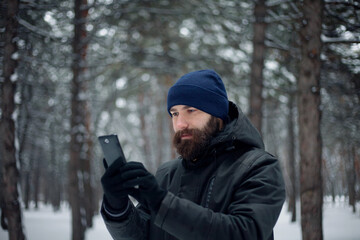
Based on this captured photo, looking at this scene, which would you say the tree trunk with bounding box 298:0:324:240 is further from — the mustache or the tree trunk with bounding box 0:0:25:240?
the tree trunk with bounding box 0:0:25:240

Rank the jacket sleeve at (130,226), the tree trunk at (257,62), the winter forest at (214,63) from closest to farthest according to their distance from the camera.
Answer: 1. the jacket sleeve at (130,226)
2. the winter forest at (214,63)
3. the tree trunk at (257,62)

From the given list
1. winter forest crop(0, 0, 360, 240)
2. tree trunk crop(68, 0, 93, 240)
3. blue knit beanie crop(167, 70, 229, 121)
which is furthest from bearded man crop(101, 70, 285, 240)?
tree trunk crop(68, 0, 93, 240)

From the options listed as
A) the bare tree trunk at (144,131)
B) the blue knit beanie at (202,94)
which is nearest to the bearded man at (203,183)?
the blue knit beanie at (202,94)

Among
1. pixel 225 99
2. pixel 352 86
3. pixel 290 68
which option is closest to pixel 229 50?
pixel 290 68

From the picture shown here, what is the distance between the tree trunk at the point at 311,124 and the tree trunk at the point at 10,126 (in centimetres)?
482

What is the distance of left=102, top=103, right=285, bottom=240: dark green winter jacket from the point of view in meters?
1.36

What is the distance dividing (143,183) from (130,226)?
541 mm

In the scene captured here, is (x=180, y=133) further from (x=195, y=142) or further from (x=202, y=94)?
(x=202, y=94)

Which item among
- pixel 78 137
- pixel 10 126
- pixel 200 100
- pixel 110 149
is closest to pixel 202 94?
pixel 200 100

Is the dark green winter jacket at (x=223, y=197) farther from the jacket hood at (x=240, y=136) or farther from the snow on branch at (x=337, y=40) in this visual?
the snow on branch at (x=337, y=40)

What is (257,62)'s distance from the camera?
799 cm

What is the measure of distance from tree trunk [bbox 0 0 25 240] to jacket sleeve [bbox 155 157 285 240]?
4.95 m

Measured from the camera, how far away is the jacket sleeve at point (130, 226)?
1.68 m

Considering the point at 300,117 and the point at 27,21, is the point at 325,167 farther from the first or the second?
the point at 27,21
